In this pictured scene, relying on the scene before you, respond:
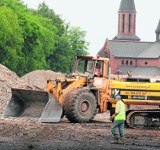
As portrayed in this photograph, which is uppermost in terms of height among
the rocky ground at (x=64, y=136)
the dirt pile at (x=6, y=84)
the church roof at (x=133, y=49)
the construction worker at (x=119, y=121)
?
the church roof at (x=133, y=49)

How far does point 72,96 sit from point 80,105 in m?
0.61

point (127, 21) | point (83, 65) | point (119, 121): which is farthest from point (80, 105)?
point (127, 21)

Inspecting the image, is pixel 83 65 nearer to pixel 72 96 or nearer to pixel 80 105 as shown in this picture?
pixel 80 105

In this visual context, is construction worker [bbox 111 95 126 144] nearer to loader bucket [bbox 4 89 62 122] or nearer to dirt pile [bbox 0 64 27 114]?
loader bucket [bbox 4 89 62 122]

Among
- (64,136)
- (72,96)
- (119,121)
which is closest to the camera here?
(119,121)

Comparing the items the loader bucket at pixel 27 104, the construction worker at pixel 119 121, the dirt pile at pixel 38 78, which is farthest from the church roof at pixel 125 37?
the construction worker at pixel 119 121

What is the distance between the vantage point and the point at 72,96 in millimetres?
28188

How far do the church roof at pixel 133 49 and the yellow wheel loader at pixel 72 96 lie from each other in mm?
117421

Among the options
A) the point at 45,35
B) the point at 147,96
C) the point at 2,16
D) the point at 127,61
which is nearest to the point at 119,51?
the point at 127,61

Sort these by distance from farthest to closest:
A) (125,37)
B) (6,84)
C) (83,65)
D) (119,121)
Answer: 1. (125,37)
2. (6,84)
3. (83,65)
4. (119,121)

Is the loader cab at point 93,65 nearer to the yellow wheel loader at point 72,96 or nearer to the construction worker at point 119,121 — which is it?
the yellow wheel loader at point 72,96

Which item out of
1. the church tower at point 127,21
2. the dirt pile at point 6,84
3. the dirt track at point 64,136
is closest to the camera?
the dirt track at point 64,136

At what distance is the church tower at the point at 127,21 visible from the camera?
6555 inches

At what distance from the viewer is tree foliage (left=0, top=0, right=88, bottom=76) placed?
80.8 metres
